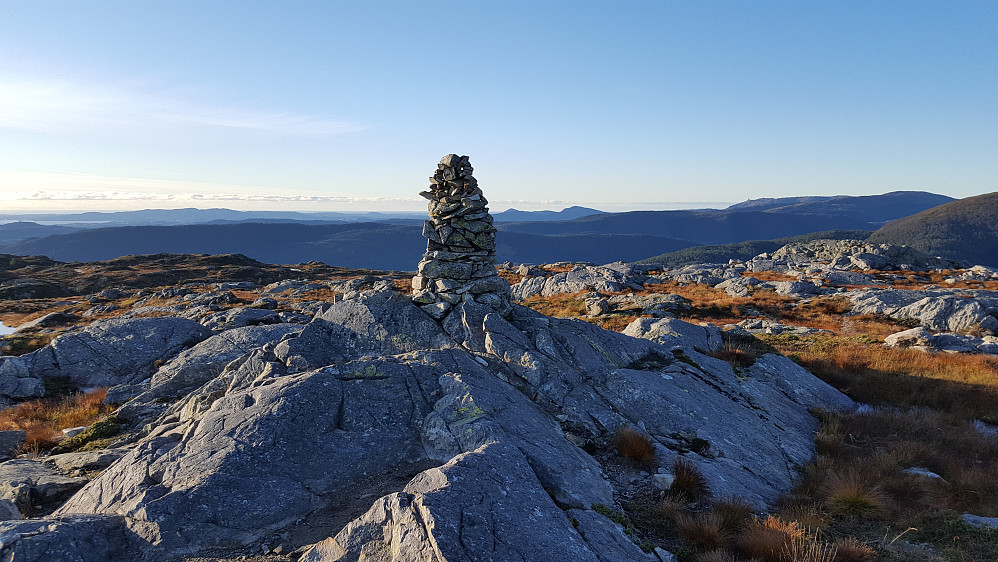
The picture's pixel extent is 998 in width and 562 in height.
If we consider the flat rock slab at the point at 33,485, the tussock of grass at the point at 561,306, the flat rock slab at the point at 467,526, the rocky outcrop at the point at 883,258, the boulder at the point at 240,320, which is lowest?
the tussock of grass at the point at 561,306

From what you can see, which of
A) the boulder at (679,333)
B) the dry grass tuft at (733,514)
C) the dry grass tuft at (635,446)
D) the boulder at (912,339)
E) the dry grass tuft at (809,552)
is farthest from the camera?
the boulder at (912,339)

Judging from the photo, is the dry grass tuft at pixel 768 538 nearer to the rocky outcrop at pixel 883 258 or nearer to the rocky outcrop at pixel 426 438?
the rocky outcrop at pixel 426 438

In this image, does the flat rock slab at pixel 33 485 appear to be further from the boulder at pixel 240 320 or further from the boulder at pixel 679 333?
the boulder at pixel 679 333

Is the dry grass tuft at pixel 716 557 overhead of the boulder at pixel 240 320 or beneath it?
beneath

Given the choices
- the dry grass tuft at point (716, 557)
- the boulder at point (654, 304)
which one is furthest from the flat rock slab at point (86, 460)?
the boulder at point (654, 304)

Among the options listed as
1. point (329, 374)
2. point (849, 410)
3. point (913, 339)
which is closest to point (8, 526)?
point (329, 374)

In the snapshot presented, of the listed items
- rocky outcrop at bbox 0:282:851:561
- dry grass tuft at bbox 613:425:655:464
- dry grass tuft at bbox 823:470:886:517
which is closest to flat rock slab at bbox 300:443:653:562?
rocky outcrop at bbox 0:282:851:561

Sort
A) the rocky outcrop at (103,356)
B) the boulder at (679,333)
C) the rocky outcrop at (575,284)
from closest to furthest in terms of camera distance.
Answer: the rocky outcrop at (103,356) < the boulder at (679,333) < the rocky outcrop at (575,284)

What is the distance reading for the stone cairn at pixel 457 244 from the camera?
17.2m

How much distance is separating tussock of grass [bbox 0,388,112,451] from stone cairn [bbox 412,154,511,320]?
1234cm

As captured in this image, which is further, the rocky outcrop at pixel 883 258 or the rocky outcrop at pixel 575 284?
the rocky outcrop at pixel 883 258

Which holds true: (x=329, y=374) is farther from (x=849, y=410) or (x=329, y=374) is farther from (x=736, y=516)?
(x=849, y=410)

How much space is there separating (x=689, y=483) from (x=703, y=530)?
1936 mm

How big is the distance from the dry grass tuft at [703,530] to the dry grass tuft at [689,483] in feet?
3.89
